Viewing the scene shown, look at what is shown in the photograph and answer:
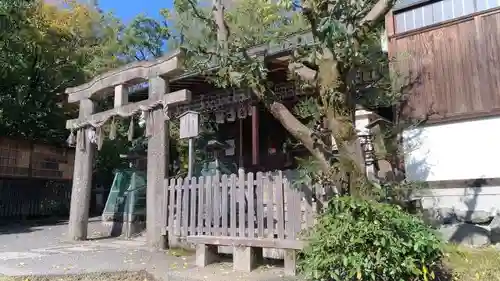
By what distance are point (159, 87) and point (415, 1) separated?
6204 millimetres

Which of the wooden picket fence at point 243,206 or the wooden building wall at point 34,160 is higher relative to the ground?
the wooden building wall at point 34,160

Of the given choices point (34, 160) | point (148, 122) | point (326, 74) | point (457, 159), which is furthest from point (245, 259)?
point (34, 160)

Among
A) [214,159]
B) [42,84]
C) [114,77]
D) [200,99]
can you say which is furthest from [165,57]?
[42,84]

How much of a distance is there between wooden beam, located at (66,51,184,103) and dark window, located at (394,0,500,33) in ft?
17.3

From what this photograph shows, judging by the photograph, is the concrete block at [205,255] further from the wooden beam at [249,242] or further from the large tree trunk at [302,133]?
the large tree trunk at [302,133]

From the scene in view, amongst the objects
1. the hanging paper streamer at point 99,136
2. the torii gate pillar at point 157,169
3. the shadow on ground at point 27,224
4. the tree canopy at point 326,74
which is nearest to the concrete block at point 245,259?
the tree canopy at point 326,74

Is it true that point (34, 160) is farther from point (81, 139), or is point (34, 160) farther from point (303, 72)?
point (303, 72)

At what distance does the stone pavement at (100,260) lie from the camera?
21.5 ft

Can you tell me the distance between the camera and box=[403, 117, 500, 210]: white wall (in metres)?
8.65

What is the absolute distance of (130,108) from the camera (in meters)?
10.5

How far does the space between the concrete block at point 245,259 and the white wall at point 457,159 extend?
3.94 meters

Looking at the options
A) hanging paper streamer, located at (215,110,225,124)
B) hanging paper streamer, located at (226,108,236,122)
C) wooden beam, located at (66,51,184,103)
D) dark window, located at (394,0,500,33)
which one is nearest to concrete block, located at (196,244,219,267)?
wooden beam, located at (66,51,184,103)

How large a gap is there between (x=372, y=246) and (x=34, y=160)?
1635 cm

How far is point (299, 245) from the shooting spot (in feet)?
20.3
